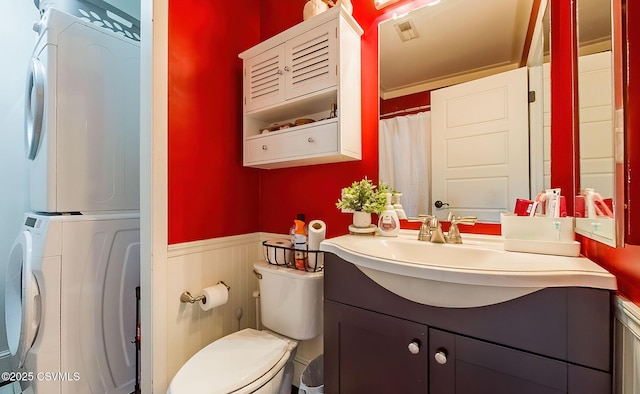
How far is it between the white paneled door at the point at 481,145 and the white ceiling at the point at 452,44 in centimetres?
7

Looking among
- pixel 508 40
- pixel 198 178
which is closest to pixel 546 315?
pixel 508 40

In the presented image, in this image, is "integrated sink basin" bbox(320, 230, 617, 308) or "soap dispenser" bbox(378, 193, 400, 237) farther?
"soap dispenser" bbox(378, 193, 400, 237)

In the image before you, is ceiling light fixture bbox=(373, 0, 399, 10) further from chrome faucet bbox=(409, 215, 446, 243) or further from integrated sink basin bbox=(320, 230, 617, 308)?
integrated sink basin bbox=(320, 230, 617, 308)

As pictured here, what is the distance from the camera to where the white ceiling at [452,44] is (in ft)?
3.60

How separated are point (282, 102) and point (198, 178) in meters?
0.60

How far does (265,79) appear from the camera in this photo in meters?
1.46

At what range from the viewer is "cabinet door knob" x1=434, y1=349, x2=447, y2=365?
2.44 ft

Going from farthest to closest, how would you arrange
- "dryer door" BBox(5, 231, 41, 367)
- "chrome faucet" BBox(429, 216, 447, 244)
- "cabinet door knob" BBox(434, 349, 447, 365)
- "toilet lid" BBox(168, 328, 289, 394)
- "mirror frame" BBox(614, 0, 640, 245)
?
"dryer door" BBox(5, 231, 41, 367)
"chrome faucet" BBox(429, 216, 447, 244)
"toilet lid" BBox(168, 328, 289, 394)
"cabinet door knob" BBox(434, 349, 447, 365)
"mirror frame" BBox(614, 0, 640, 245)

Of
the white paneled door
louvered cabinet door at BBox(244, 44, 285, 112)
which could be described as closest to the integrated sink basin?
the white paneled door

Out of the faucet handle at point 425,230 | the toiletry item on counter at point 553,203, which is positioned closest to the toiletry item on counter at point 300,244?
the faucet handle at point 425,230

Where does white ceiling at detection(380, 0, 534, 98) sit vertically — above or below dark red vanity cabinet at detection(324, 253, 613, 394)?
above

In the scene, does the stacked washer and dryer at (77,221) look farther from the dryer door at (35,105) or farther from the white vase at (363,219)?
the white vase at (363,219)

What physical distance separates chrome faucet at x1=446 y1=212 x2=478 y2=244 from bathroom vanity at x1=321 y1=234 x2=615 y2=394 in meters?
0.10

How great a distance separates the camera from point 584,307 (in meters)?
0.60
